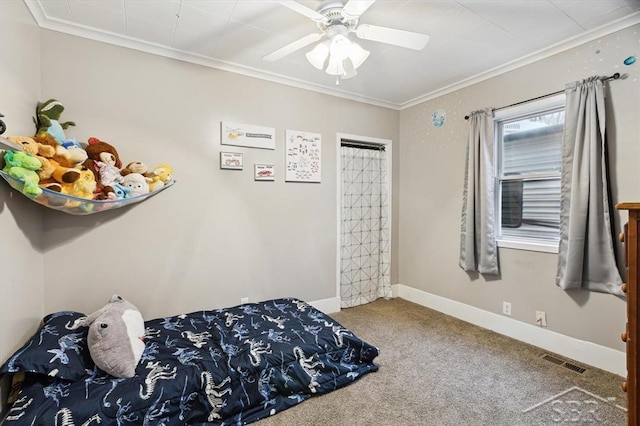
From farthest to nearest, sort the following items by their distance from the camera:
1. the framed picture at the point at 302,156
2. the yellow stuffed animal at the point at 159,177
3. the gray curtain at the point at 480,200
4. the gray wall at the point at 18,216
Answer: the framed picture at the point at 302,156 → the gray curtain at the point at 480,200 → the yellow stuffed animal at the point at 159,177 → the gray wall at the point at 18,216

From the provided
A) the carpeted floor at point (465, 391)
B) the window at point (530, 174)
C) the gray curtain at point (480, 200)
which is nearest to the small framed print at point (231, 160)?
the carpeted floor at point (465, 391)

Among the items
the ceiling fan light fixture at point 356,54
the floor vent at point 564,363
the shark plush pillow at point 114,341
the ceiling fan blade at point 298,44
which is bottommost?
the floor vent at point 564,363

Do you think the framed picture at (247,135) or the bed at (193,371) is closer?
the bed at (193,371)

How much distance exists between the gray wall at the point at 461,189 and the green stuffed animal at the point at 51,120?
3.42m

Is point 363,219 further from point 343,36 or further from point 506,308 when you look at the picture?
point 343,36

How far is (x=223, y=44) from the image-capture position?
8.02ft

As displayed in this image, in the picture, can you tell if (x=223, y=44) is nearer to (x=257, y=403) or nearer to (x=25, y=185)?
(x=25, y=185)

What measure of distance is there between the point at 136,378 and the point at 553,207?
3.34 metres

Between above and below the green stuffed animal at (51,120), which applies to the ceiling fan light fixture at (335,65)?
above

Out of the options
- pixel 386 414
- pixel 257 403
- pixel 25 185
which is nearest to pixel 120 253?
pixel 25 185

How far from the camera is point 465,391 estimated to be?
200cm

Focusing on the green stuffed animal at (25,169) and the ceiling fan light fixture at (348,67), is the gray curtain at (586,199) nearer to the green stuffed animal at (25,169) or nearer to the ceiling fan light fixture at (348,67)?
the ceiling fan light fixture at (348,67)

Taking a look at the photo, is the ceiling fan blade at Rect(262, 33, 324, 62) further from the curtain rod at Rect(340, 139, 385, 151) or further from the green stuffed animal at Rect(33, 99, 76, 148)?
the curtain rod at Rect(340, 139, 385, 151)

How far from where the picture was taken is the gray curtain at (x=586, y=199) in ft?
7.16
